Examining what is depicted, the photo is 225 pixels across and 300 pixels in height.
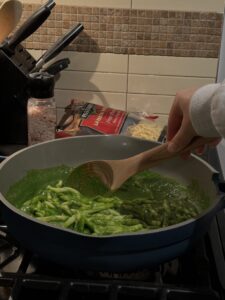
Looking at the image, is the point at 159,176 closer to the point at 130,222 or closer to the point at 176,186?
the point at 176,186

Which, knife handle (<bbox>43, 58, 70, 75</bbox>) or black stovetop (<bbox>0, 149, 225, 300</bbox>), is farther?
knife handle (<bbox>43, 58, 70, 75</bbox>)

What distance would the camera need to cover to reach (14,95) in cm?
110

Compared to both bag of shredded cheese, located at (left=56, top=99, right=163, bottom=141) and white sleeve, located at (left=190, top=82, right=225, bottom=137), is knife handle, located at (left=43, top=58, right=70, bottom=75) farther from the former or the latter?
white sleeve, located at (left=190, top=82, right=225, bottom=137)

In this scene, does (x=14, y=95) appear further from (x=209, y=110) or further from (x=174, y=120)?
(x=209, y=110)

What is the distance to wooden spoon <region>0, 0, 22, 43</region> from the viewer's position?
3.44 ft

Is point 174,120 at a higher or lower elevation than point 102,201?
higher

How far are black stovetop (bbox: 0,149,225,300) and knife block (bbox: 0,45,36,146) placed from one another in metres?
0.38

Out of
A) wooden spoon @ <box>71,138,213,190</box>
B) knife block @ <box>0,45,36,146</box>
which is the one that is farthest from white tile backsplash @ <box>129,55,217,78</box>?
wooden spoon @ <box>71,138,213,190</box>

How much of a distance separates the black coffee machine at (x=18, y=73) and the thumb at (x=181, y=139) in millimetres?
394

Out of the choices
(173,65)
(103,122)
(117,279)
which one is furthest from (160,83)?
(117,279)

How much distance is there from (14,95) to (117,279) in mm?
543

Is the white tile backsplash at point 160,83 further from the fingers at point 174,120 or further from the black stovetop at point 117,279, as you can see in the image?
the black stovetop at point 117,279

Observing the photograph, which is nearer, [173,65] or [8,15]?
[8,15]

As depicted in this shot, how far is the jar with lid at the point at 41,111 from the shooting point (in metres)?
1.02
